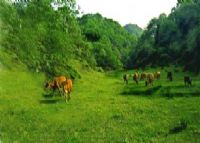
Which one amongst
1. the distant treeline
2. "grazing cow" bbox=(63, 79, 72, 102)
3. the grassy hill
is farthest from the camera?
the distant treeline

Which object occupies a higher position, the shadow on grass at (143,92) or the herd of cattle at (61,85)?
the herd of cattle at (61,85)

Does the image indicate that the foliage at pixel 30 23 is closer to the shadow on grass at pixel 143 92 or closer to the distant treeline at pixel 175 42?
the shadow on grass at pixel 143 92

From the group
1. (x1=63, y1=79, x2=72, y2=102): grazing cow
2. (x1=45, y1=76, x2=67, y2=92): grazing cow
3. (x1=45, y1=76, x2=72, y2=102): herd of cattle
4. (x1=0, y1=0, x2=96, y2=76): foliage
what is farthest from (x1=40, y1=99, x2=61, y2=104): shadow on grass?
(x1=0, y1=0, x2=96, y2=76): foliage

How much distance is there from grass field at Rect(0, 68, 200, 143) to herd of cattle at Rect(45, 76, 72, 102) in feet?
2.61

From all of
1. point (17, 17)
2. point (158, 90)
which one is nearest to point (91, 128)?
point (17, 17)

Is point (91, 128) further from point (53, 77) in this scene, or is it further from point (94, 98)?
point (53, 77)

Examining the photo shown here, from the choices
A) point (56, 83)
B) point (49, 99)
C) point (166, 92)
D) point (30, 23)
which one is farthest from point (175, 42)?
point (30, 23)

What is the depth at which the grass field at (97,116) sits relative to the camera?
24.6 m

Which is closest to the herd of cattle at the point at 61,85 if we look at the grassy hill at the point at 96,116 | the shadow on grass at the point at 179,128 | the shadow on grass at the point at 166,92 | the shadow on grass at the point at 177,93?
the grassy hill at the point at 96,116

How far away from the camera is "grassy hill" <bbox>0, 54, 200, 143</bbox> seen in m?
24.7

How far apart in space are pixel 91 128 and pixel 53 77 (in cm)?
1827

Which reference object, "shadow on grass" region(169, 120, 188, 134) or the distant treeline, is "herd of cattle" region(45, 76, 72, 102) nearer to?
"shadow on grass" region(169, 120, 188, 134)

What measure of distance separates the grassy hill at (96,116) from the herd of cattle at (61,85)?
0.65m

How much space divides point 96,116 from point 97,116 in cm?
7
